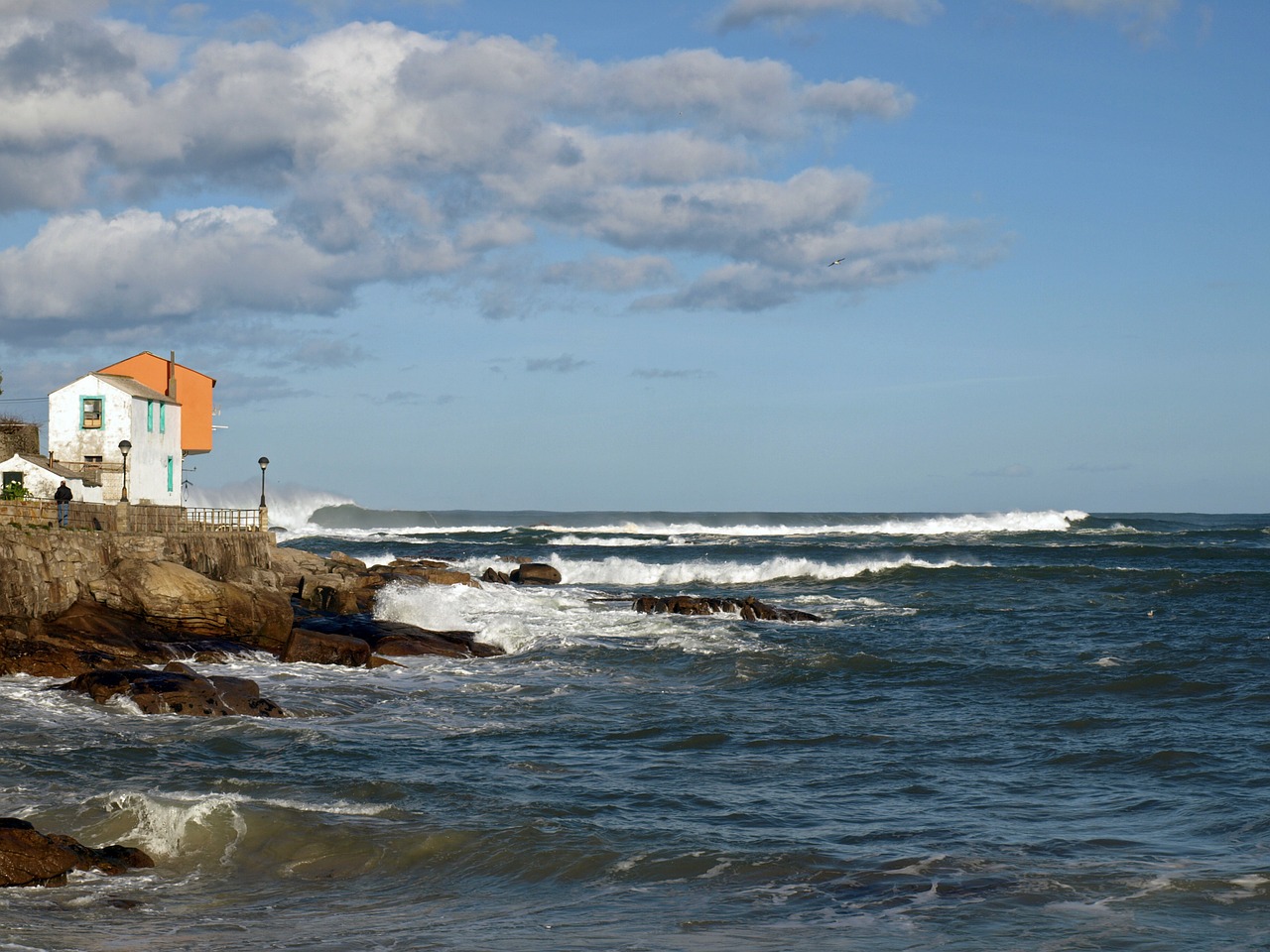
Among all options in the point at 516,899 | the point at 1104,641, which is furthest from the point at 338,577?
the point at 516,899

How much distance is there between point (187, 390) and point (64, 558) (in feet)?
63.9

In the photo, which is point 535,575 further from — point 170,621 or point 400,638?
point 170,621

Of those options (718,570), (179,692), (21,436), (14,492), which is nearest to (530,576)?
(718,570)

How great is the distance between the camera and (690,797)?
13.9 meters

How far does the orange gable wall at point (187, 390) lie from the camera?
4262cm

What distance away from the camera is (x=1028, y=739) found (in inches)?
675

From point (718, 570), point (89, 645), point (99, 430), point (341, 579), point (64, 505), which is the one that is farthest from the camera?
point (718, 570)

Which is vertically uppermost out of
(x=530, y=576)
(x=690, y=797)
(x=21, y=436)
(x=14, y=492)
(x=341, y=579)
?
(x=21, y=436)

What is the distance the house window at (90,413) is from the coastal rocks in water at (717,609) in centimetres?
1645

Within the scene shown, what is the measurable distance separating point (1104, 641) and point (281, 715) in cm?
1785

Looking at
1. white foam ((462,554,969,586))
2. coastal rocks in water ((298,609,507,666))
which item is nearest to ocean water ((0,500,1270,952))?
coastal rocks in water ((298,609,507,666))

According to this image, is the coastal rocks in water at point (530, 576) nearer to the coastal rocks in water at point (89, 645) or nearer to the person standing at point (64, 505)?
the person standing at point (64, 505)

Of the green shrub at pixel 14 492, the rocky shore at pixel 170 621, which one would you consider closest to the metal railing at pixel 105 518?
the green shrub at pixel 14 492

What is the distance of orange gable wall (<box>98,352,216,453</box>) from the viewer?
42.6 metres
